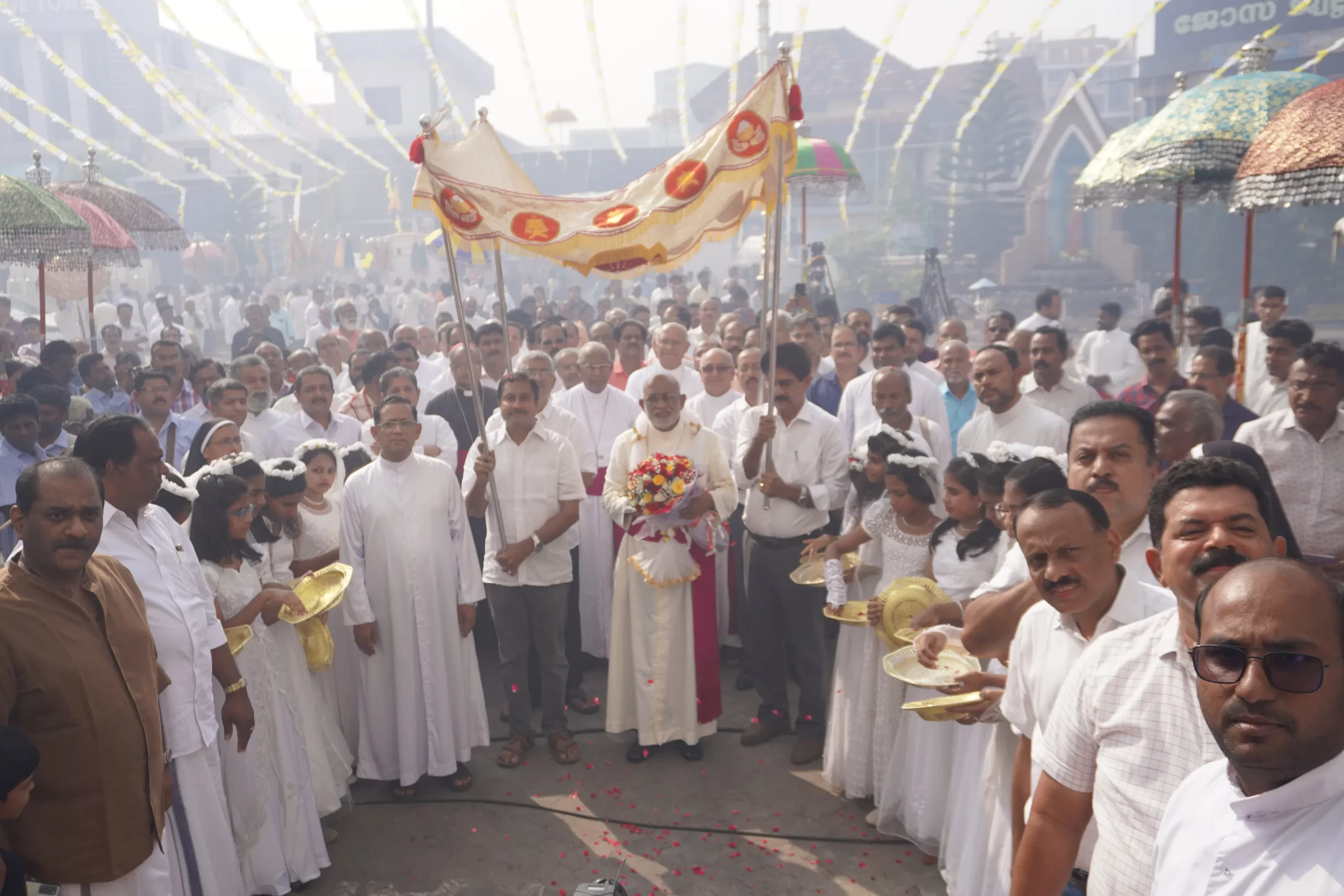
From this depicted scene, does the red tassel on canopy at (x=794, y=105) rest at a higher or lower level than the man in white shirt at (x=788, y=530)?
higher

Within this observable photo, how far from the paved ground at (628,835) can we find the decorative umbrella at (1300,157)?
426cm

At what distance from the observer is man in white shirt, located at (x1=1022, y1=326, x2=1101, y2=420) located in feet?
23.5

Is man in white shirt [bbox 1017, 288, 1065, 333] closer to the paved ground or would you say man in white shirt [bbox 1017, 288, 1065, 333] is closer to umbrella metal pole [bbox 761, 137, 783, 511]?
umbrella metal pole [bbox 761, 137, 783, 511]

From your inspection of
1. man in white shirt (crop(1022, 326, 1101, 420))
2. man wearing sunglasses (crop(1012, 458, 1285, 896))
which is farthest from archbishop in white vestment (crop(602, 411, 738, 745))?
man wearing sunglasses (crop(1012, 458, 1285, 896))

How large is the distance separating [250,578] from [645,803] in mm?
2320

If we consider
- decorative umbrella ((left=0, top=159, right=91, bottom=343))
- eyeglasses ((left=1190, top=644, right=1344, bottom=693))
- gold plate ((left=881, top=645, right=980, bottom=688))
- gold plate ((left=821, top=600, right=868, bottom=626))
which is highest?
decorative umbrella ((left=0, top=159, right=91, bottom=343))

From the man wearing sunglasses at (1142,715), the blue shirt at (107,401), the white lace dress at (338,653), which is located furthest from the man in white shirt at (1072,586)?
the blue shirt at (107,401)

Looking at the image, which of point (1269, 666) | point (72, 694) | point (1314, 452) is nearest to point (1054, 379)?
point (1314, 452)

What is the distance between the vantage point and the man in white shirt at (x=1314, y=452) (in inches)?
210

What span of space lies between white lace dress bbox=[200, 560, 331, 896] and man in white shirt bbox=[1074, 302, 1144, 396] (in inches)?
349

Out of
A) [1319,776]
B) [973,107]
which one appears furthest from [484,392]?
[973,107]

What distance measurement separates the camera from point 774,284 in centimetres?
566

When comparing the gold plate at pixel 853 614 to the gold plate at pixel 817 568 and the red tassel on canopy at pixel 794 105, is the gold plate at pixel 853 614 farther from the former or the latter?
the red tassel on canopy at pixel 794 105

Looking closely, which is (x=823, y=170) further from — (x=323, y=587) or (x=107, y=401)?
(x=323, y=587)
